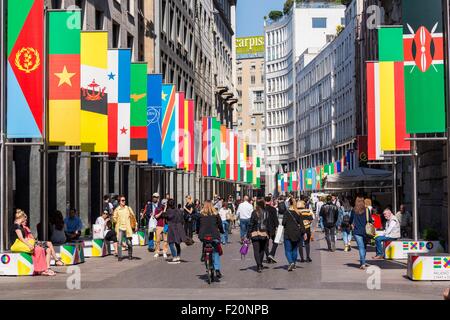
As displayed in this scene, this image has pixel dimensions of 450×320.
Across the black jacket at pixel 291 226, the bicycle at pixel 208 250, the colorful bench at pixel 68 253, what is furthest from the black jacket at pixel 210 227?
the colorful bench at pixel 68 253

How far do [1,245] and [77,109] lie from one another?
442cm

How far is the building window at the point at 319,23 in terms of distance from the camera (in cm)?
16312

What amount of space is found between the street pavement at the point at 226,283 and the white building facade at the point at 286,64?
5245 inches

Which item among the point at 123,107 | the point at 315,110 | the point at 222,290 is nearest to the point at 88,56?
the point at 123,107

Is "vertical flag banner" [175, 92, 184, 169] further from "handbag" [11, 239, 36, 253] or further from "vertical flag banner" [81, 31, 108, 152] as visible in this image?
"handbag" [11, 239, 36, 253]

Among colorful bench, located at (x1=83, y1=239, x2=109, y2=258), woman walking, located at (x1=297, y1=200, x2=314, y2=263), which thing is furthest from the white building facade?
woman walking, located at (x1=297, y1=200, x2=314, y2=263)

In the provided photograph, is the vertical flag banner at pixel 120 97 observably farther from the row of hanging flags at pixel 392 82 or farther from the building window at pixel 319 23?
the building window at pixel 319 23

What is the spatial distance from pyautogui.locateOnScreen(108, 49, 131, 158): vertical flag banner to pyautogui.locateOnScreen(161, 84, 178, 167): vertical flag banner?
7.31m

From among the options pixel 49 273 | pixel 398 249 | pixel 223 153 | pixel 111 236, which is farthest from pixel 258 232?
pixel 223 153

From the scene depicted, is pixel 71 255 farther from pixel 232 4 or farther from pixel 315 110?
pixel 315 110

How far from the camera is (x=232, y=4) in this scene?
357ft

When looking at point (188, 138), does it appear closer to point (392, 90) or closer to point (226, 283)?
point (392, 90)
